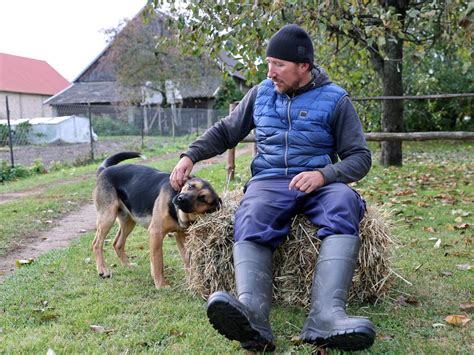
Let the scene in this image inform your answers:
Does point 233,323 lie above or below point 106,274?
above

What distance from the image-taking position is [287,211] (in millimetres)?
3465

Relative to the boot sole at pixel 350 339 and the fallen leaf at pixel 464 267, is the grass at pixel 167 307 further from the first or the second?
the boot sole at pixel 350 339

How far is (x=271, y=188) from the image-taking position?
355cm

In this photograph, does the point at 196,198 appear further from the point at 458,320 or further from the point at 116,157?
the point at 458,320

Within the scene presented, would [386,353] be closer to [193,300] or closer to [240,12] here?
[193,300]

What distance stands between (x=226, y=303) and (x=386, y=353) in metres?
1.04

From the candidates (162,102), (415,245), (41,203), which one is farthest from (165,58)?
(415,245)

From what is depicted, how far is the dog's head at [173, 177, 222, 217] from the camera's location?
4.01m

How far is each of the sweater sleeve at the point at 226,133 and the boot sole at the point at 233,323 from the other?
1670mm

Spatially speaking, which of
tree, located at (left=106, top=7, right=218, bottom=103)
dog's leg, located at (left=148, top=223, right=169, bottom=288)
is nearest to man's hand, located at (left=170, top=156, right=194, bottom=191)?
dog's leg, located at (left=148, top=223, right=169, bottom=288)

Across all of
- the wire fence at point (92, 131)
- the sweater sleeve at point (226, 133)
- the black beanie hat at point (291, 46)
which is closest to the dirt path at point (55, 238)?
the sweater sleeve at point (226, 133)

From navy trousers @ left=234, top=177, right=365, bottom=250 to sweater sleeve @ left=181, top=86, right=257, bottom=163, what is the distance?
675 millimetres

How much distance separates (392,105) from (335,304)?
386 inches

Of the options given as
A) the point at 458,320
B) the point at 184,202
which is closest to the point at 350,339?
the point at 458,320
